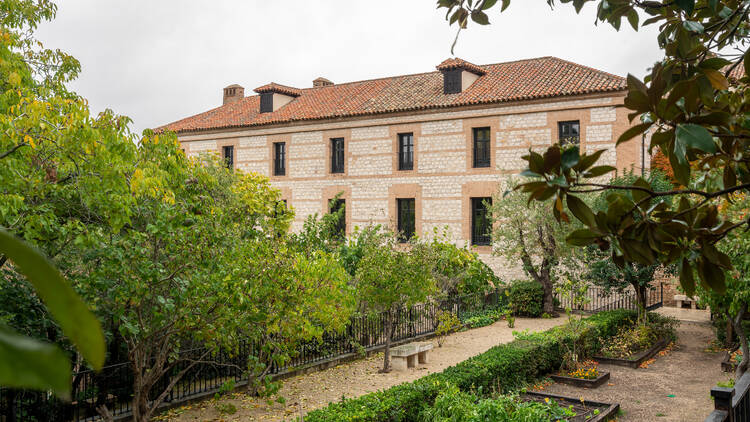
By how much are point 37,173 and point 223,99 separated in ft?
93.0

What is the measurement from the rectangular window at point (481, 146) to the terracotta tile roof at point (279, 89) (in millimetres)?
10641

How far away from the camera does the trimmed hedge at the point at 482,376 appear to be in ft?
25.9

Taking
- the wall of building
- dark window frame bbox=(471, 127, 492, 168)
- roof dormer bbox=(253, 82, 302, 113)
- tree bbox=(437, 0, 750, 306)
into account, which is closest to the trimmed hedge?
tree bbox=(437, 0, 750, 306)

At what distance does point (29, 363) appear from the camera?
33 centimetres

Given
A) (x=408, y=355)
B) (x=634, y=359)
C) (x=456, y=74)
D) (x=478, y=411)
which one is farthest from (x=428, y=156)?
(x=478, y=411)

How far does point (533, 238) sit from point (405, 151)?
7.84m

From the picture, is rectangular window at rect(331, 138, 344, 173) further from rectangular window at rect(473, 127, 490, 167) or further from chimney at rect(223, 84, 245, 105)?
chimney at rect(223, 84, 245, 105)

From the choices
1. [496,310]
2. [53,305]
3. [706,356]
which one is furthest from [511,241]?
[53,305]

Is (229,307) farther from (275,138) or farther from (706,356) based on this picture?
(275,138)

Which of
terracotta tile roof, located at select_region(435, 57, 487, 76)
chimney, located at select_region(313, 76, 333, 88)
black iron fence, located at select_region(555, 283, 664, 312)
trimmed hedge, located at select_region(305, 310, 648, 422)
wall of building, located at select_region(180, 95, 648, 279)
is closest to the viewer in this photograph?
trimmed hedge, located at select_region(305, 310, 648, 422)

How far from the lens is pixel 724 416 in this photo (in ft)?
21.6

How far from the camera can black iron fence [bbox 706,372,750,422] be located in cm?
654

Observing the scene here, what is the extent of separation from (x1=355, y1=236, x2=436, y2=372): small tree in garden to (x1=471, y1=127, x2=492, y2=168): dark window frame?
11053 mm

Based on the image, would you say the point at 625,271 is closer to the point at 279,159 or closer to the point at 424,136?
the point at 424,136
